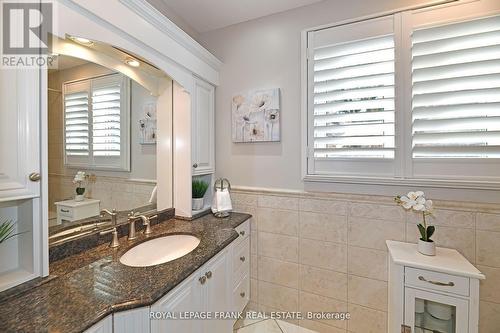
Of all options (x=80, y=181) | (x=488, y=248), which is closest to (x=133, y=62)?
(x=80, y=181)

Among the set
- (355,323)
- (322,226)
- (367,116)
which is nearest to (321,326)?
(355,323)

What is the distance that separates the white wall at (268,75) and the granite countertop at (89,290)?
85 cm

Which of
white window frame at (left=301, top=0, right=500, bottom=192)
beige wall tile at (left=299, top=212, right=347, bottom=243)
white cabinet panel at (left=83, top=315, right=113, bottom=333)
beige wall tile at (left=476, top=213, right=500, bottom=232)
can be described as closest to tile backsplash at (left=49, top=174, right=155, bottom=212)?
white cabinet panel at (left=83, top=315, right=113, bottom=333)

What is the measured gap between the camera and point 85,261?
112 centimetres

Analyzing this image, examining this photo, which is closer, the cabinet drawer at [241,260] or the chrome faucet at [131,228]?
the chrome faucet at [131,228]

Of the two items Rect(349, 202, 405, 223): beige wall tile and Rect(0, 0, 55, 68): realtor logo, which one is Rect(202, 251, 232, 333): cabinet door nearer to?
Rect(349, 202, 405, 223): beige wall tile

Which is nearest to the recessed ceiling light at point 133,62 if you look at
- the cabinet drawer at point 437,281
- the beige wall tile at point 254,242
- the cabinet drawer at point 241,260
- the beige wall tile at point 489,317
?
the cabinet drawer at point 241,260

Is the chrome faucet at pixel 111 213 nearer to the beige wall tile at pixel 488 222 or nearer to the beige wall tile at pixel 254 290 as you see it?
the beige wall tile at pixel 254 290

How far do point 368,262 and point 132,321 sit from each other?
5.07ft

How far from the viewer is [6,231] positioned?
891 mm

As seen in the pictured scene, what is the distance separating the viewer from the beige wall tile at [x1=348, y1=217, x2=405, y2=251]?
158 cm

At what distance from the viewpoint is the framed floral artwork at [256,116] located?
1.89 metres

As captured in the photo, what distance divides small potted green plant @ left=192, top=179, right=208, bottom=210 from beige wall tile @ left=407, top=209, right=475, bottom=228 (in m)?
1.60

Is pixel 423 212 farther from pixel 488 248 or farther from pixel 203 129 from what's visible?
pixel 203 129
